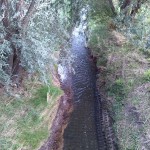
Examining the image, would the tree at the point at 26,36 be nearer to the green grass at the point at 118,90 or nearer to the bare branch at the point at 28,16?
the bare branch at the point at 28,16

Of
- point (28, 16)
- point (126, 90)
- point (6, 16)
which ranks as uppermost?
point (6, 16)

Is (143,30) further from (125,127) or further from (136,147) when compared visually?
(136,147)

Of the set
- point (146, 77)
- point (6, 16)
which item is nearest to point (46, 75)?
point (6, 16)

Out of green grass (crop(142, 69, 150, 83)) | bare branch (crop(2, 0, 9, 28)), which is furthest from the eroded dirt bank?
bare branch (crop(2, 0, 9, 28))

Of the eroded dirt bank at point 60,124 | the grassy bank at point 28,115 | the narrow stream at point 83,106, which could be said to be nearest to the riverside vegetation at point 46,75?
the grassy bank at point 28,115

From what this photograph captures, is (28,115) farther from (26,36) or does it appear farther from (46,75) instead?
(26,36)

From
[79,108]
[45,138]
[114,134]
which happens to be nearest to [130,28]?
[79,108]
